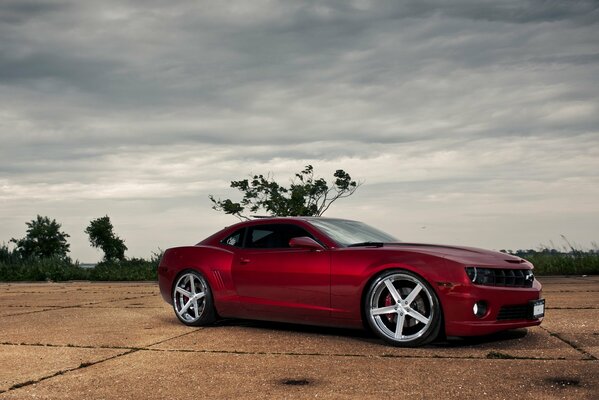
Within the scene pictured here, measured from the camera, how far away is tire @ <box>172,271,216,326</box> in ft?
27.7

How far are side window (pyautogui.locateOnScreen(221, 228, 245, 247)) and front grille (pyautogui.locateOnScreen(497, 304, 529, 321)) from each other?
305 cm

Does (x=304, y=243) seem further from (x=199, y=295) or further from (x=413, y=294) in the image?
(x=199, y=295)

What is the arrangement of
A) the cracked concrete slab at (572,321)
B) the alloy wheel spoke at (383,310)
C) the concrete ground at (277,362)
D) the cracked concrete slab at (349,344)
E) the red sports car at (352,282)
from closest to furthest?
the concrete ground at (277,362)
the cracked concrete slab at (349,344)
the red sports car at (352,282)
the alloy wheel spoke at (383,310)
the cracked concrete slab at (572,321)

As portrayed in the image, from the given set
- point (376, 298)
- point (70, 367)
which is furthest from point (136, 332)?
point (376, 298)

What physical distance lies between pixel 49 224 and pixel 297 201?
237 ft

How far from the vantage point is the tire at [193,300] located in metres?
8.45

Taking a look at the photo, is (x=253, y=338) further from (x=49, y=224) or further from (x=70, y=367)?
(x=49, y=224)

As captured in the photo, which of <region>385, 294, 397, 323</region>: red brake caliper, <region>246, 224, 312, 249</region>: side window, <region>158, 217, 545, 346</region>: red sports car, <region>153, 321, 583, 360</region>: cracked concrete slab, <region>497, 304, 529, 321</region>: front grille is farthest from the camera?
<region>246, 224, 312, 249</region>: side window

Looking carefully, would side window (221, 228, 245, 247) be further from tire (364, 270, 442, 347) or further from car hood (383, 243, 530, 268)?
tire (364, 270, 442, 347)

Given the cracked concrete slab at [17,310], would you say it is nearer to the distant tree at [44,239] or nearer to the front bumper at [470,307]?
the front bumper at [470,307]

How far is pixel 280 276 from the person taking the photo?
25.3ft

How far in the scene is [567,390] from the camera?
16.2 feet

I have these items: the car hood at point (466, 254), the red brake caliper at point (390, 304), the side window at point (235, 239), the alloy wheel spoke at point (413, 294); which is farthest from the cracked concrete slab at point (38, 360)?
the car hood at point (466, 254)

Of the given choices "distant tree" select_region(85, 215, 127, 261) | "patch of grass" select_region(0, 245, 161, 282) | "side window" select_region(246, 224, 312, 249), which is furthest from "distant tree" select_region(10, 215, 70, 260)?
"side window" select_region(246, 224, 312, 249)
